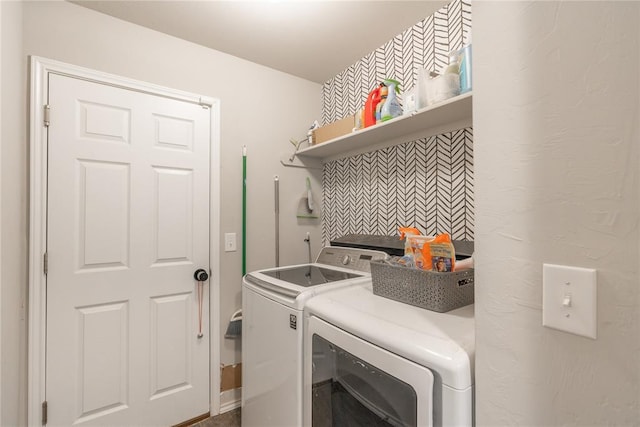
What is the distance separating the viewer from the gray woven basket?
1.01 meters

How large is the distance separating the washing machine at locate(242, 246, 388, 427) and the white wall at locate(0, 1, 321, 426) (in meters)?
0.48

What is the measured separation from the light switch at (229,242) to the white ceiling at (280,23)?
1246mm

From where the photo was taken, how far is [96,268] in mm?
1598

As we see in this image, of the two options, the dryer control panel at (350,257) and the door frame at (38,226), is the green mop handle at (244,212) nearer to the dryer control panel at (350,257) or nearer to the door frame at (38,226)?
the dryer control panel at (350,257)

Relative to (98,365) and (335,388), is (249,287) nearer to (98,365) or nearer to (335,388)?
(335,388)

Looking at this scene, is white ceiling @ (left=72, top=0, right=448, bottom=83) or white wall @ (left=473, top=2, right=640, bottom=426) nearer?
white wall @ (left=473, top=2, right=640, bottom=426)

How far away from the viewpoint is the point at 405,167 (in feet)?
6.03

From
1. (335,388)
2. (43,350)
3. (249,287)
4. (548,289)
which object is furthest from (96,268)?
(548,289)

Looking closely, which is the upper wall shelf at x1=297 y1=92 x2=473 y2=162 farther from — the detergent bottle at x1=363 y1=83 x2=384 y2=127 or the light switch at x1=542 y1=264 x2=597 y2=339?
the light switch at x1=542 y1=264 x2=597 y2=339

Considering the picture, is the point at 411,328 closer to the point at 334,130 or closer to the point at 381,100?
the point at 381,100

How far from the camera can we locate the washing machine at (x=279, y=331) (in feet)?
3.97

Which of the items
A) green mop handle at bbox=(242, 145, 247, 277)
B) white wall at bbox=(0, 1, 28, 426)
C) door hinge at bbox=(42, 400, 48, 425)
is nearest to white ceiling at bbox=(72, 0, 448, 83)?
white wall at bbox=(0, 1, 28, 426)

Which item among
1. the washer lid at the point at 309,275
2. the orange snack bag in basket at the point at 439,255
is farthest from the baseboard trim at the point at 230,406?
the orange snack bag in basket at the point at 439,255

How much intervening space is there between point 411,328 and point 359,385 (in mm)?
285
